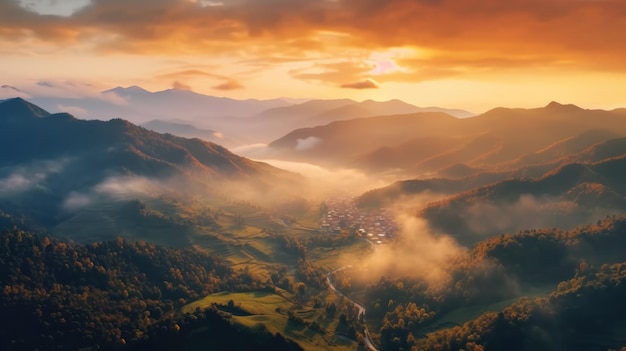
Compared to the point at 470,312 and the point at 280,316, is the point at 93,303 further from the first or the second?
the point at 470,312

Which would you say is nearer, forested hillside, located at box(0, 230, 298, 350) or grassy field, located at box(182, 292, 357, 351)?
forested hillside, located at box(0, 230, 298, 350)

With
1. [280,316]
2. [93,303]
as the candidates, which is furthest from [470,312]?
[93,303]

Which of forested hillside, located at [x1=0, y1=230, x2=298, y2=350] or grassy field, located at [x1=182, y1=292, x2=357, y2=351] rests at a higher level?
forested hillside, located at [x1=0, y1=230, x2=298, y2=350]

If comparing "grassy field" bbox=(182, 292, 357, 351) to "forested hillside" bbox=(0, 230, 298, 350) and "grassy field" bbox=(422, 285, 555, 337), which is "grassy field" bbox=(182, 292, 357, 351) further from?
"grassy field" bbox=(422, 285, 555, 337)

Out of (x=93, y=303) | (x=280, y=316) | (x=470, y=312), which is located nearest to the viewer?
(x=93, y=303)

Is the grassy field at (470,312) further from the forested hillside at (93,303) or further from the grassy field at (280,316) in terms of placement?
the forested hillside at (93,303)

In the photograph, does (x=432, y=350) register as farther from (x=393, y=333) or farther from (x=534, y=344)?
(x=534, y=344)

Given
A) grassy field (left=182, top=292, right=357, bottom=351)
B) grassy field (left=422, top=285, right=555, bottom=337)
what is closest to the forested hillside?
Answer: grassy field (left=182, top=292, right=357, bottom=351)

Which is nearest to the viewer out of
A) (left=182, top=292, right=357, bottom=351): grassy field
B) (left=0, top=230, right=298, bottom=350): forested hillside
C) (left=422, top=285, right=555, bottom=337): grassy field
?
(left=0, top=230, right=298, bottom=350): forested hillside

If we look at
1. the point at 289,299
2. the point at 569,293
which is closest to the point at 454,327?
the point at 569,293
